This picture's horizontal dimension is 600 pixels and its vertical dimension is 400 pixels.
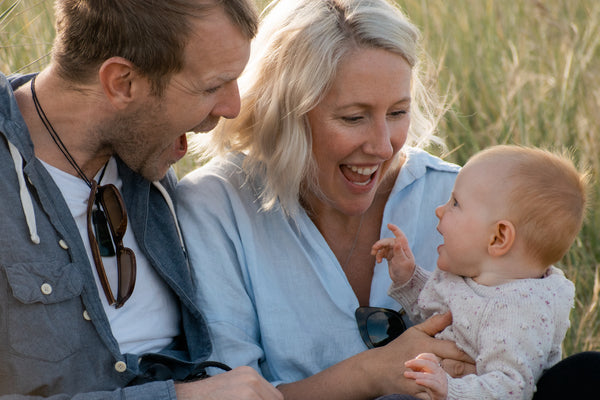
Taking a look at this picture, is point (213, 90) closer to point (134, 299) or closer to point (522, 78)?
point (134, 299)

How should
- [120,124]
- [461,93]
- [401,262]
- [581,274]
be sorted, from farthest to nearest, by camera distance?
[461,93], [581,274], [401,262], [120,124]

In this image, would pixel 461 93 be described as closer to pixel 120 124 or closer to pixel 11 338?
pixel 120 124

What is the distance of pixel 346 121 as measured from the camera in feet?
8.74

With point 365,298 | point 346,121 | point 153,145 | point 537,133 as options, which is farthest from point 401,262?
point 537,133

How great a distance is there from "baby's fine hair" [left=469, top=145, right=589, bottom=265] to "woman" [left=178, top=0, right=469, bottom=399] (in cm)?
50

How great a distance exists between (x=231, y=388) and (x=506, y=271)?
0.90 metres

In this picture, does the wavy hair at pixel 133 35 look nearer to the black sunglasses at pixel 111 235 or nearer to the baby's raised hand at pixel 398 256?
the black sunglasses at pixel 111 235

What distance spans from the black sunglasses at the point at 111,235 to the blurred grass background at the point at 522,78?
1012 millimetres

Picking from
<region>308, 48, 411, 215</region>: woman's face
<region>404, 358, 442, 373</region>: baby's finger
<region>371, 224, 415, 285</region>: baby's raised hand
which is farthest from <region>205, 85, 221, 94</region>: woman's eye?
<region>404, 358, 442, 373</region>: baby's finger

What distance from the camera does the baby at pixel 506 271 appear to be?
7.10 feet

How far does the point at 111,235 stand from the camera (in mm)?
2432

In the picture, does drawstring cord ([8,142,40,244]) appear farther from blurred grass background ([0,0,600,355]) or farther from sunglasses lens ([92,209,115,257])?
blurred grass background ([0,0,600,355])

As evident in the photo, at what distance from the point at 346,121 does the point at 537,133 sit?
70.0 inches


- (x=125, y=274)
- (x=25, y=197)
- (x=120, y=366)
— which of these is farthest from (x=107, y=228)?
(x=120, y=366)
